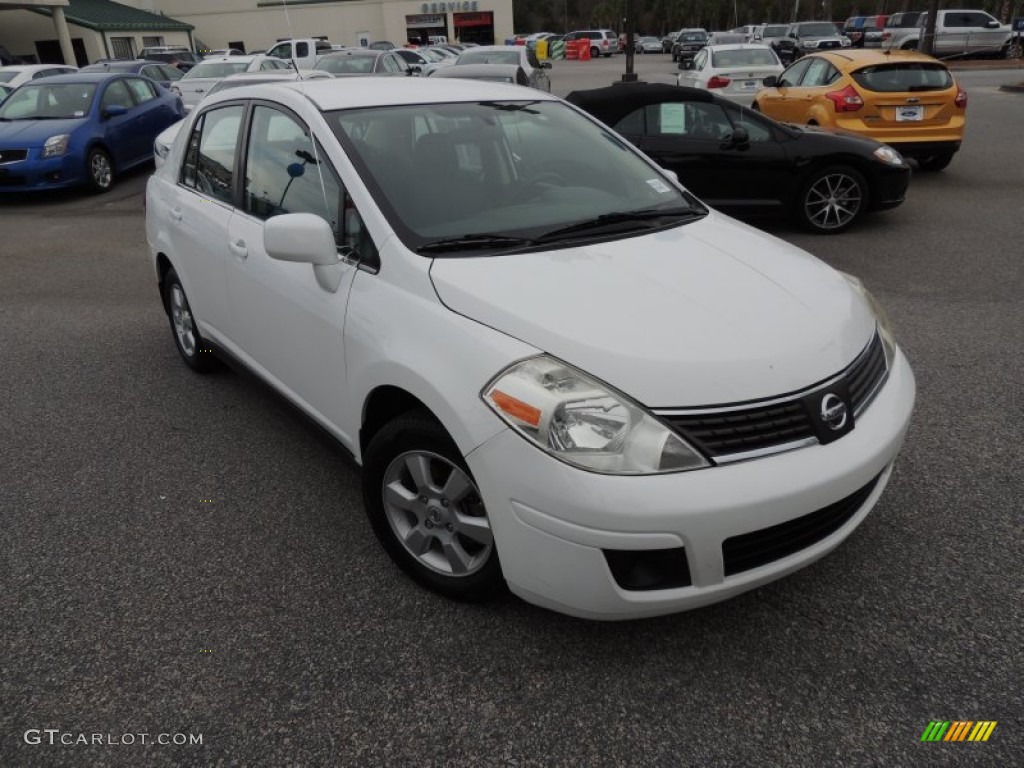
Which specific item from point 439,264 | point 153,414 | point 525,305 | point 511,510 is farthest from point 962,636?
point 153,414

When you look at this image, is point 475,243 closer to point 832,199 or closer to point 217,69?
point 832,199

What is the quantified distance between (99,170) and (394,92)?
9498 mm

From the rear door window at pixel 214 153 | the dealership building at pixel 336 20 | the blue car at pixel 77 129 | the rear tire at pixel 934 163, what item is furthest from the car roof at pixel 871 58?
the dealership building at pixel 336 20

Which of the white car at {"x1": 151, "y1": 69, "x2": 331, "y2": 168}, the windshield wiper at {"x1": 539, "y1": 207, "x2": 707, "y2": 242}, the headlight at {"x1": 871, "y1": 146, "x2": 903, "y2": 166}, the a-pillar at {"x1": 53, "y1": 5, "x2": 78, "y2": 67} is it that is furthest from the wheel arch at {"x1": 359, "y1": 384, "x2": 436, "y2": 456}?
the a-pillar at {"x1": 53, "y1": 5, "x2": 78, "y2": 67}

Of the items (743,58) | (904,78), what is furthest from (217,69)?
(904,78)

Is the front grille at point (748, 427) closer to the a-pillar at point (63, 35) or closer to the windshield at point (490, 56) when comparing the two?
the windshield at point (490, 56)

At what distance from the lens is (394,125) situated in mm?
3137

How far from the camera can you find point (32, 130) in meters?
10.5

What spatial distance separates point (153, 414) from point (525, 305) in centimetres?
278

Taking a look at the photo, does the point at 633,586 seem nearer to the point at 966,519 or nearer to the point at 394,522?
the point at 394,522

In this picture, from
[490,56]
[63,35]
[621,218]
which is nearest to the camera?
A: [621,218]

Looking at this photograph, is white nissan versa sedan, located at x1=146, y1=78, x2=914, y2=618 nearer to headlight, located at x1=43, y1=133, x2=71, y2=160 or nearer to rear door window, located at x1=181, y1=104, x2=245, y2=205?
rear door window, located at x1=181, y1=104, x2=245, y2=205

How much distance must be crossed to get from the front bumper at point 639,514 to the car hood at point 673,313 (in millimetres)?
235

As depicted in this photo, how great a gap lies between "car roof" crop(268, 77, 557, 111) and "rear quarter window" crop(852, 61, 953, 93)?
7061mm
